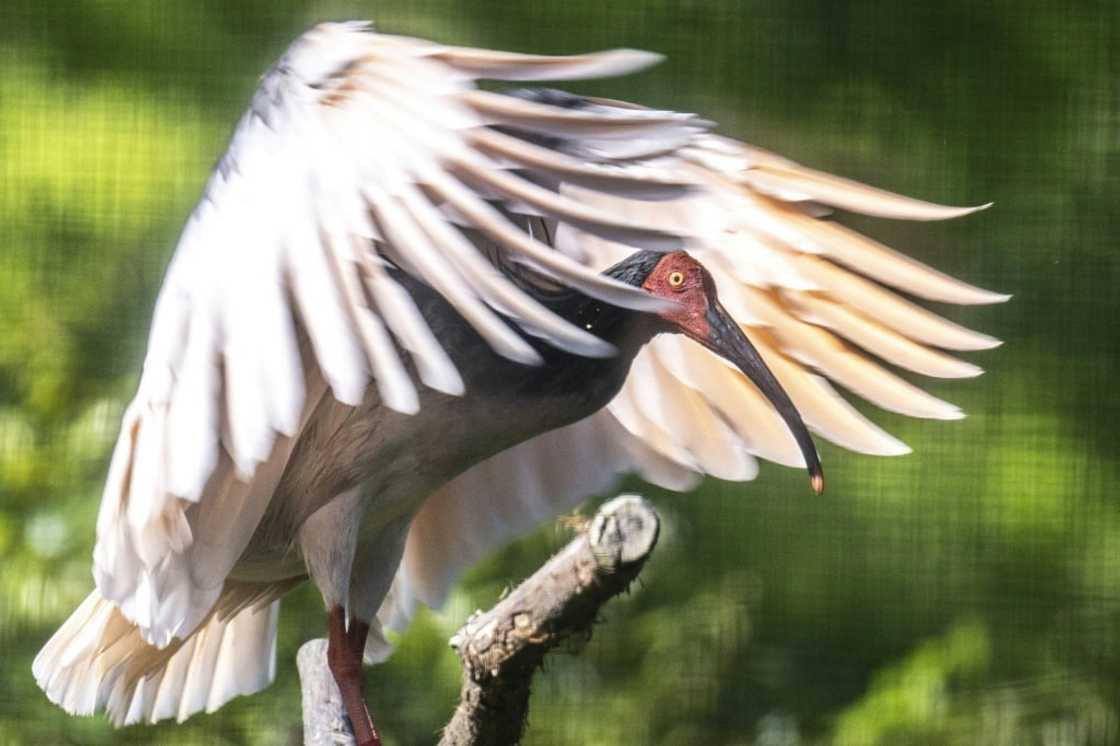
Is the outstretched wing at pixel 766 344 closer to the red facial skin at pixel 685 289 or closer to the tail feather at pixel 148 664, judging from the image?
the red facial skin at pixel 685 289

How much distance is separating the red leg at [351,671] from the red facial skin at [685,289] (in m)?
0.33

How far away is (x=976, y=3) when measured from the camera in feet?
6.31

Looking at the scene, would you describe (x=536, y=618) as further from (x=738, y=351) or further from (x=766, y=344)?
(x=766, y=344)

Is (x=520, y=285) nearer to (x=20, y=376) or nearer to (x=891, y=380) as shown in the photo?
(x=891, y=380)

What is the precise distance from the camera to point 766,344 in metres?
1.35

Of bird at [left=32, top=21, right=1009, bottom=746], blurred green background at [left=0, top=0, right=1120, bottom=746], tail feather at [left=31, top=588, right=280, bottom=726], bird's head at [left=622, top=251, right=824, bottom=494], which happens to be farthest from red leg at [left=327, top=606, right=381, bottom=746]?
blurred green background at [left=0, top=0, right=1120, bottom=746]

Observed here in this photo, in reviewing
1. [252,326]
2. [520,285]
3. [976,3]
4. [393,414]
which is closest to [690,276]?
[520,285]

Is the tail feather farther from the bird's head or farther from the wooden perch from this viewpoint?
the bird's head

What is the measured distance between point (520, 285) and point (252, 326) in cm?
22

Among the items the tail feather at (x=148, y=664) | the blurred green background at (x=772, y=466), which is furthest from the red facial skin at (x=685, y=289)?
the blurred green background at (x=772, y=466)

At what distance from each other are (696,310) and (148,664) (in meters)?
0.55

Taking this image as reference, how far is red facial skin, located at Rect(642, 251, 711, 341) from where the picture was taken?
46.6 inches

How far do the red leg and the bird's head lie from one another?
1.07 feet

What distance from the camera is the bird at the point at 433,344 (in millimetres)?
997
